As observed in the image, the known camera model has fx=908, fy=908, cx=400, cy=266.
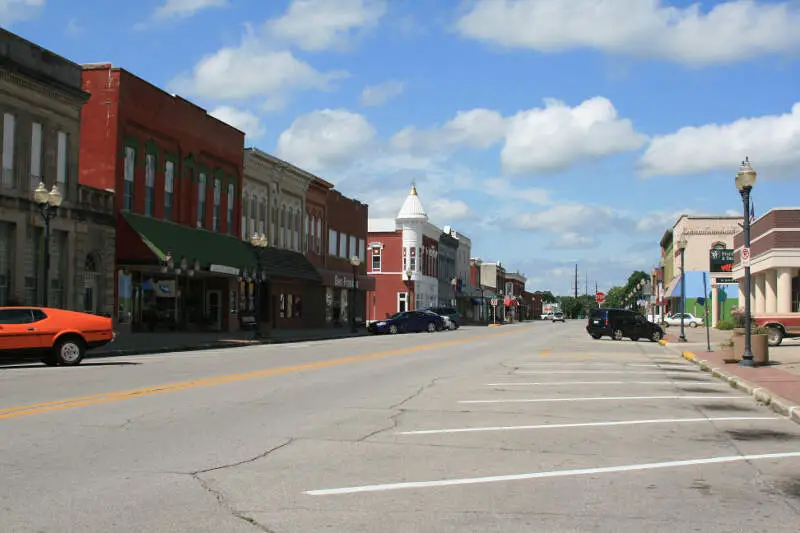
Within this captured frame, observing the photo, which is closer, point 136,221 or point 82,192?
point 82,192

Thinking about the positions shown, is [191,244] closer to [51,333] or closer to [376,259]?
[51,333]

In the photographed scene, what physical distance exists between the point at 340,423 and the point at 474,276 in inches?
4506

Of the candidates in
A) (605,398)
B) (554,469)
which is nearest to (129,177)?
(605,398)

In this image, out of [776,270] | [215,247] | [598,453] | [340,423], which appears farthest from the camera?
[776,270]

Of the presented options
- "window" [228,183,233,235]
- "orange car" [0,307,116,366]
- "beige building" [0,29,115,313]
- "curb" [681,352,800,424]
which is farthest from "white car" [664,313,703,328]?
"orange car" [0,307,116,366]

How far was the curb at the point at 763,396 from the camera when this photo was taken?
1296cm

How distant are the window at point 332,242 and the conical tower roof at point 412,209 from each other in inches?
832

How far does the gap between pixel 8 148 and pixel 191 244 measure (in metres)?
11.7

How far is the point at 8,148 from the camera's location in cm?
3112

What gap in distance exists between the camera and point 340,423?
461 inches

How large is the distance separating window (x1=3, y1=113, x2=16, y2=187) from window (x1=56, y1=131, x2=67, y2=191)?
230 cm

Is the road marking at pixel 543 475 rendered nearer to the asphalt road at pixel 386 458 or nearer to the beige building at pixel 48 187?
the asphalt road at pixel 386 458

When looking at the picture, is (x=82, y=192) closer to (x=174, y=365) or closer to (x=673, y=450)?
(x=174, y=365)

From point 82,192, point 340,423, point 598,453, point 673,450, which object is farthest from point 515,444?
point 82,192
